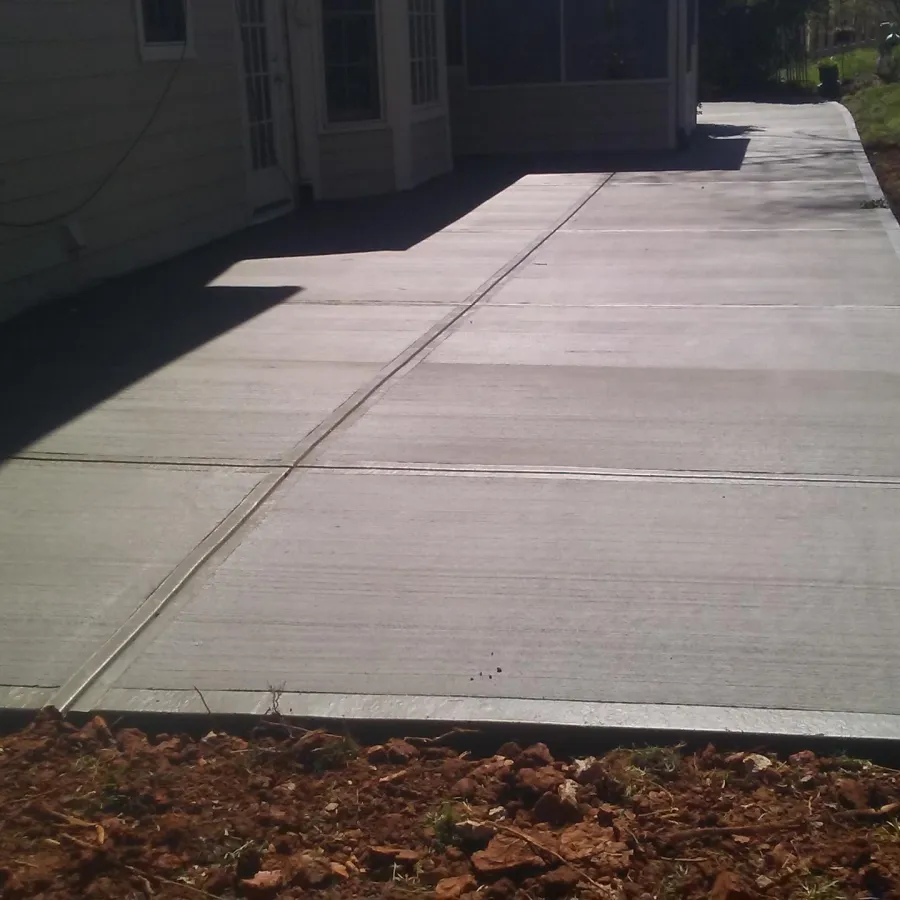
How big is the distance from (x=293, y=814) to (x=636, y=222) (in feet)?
36.5

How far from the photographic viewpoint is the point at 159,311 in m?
9.84

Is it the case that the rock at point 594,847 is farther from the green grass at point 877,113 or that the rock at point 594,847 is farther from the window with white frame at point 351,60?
the green grass at point 877,113

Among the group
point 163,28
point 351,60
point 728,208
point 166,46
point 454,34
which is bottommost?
point 728,208

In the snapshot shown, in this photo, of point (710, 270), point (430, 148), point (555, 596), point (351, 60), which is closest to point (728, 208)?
point (710, 270)

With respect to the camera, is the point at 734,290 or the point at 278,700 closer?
the point at 278,700

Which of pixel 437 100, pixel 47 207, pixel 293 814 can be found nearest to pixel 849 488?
pixel 293 814

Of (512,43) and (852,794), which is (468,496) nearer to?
(852,794)

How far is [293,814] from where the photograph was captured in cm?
363

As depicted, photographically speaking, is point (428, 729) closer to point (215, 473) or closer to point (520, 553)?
point (520, 553)

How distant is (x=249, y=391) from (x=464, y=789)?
4.20m

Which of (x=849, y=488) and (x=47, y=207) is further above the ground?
(x=47, y=207)

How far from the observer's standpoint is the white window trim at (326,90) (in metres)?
16.1

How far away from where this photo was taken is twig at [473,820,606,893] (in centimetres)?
333

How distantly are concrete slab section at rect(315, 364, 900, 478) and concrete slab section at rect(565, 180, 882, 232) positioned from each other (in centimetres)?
608
